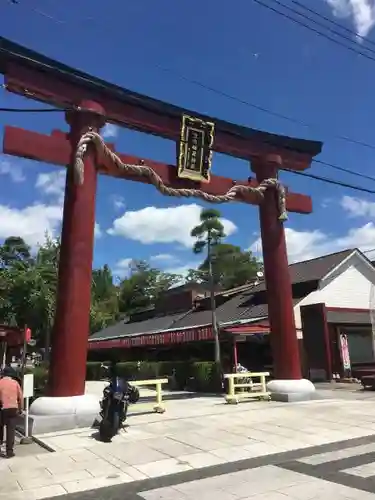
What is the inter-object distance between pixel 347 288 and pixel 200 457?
21.0 m

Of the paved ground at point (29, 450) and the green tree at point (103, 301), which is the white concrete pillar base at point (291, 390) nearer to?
the paved ground at point (29, 450)

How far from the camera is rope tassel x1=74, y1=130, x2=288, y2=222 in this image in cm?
1187

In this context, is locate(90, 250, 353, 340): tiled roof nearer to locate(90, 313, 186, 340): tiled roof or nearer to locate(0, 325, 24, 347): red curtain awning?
locate(90, 313, 186, 340): tiled roof

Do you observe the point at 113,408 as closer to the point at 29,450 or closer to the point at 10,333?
the point at 29,450

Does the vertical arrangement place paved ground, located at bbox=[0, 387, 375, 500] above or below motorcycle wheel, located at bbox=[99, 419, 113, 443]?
below

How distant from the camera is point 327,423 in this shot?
10422mm

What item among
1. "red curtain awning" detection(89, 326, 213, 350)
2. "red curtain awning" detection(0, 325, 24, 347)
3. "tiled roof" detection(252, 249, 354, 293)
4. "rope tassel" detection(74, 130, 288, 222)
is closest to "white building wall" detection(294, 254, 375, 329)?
"tiled roof" detection(252, 249, 354, 293)

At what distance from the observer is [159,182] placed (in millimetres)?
13453

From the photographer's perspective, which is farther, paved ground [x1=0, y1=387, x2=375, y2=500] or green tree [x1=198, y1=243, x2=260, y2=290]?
green tree [x1=198, y1=243, x2=260, y2=290]

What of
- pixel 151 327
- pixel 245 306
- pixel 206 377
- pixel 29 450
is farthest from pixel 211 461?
pixel 151 327

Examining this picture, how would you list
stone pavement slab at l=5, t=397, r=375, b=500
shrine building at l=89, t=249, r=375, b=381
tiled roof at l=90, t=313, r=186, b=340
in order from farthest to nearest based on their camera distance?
1. tiled roof at l=90, t=313, r=186, b=340
2. shrine building at l=89, t=249, r=375, b=381
3. stone pavement slab at l=5, t=397, r=375, b=500

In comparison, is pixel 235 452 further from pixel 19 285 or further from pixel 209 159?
pixel 19 285

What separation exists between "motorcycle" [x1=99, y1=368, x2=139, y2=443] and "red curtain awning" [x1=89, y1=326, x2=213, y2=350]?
43.0 feet

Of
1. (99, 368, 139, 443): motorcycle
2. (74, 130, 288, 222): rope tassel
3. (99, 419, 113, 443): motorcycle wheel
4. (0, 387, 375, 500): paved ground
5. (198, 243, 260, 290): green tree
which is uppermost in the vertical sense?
(198, 243, 260, 290): green tree
